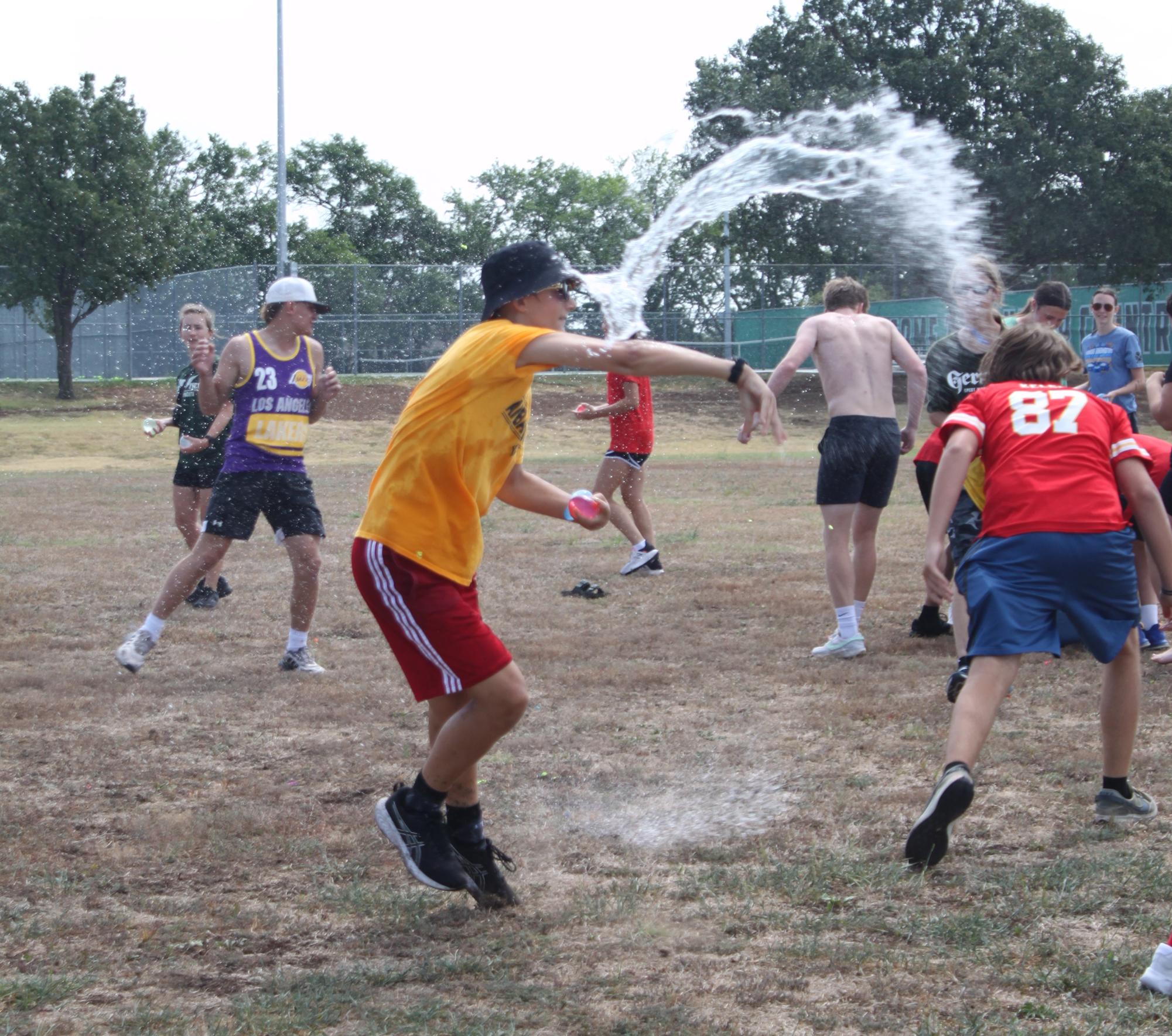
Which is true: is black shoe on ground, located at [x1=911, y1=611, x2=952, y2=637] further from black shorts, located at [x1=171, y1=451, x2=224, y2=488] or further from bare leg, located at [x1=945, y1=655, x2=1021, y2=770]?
black shorts, located at [x1=171, y1=451, x2=224, y2=488]

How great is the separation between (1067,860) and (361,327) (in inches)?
1204

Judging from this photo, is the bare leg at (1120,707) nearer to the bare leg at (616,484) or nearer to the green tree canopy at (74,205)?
the bare leg at (616,484)

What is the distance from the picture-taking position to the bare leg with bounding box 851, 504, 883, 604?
7207 millimetres

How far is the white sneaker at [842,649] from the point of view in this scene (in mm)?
6906

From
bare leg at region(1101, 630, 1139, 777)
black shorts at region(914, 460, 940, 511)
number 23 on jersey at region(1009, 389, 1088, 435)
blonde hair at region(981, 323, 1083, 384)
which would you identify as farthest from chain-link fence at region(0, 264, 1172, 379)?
bare leg at region(1101, 630, 1139, 777)

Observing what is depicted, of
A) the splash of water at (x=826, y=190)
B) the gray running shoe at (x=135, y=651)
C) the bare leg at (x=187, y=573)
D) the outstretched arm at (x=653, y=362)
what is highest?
the splash of water at (x=826, y=190)

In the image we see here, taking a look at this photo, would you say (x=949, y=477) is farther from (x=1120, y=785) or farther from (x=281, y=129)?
(x=281, y=129)

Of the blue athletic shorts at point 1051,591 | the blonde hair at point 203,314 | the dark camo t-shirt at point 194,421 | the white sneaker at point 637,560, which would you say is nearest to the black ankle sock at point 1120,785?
the blue athletic shorts at point 1051,591

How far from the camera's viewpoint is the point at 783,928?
11.5ft

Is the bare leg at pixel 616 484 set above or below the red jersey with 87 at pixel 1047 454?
below

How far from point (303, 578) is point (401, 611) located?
3.23m

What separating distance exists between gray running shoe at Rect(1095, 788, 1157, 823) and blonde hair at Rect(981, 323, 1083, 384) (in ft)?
4.54

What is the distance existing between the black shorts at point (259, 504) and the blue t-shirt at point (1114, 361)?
21.7 feet

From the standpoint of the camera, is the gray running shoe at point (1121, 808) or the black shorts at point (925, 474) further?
the black shorts at point (925, 474)
